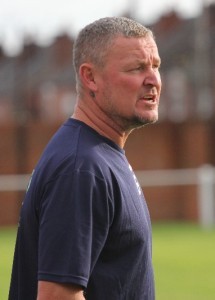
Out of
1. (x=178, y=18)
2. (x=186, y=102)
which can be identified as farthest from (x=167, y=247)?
(x=178, y=18)

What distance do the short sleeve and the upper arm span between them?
0.07ft

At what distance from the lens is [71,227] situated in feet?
11.4

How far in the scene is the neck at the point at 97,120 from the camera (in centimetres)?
380

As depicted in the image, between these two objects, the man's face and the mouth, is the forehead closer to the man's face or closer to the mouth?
the man's face

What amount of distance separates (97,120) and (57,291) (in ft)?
2.29

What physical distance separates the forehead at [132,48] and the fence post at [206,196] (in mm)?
20465

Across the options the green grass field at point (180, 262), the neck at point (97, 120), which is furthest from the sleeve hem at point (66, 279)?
the green grass field at point (180, 262)

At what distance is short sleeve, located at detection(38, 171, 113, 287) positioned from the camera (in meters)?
3.48

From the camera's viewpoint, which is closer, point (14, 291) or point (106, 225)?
point (106, 225)

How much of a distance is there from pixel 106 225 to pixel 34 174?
1.22 feet

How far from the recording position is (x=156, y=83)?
12.5 ft

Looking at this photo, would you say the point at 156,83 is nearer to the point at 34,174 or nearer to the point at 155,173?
the point at 34,174

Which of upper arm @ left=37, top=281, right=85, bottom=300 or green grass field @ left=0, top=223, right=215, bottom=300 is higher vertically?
upper arm @ left=37, top=281, right=85, bottom=300

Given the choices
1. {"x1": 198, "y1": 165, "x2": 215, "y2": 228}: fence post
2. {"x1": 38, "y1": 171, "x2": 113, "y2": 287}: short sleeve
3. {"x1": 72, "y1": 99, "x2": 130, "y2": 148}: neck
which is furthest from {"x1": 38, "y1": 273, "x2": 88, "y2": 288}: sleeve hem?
{"x1": 198, "y1": 165, "x2": 215, "y2": 228}: fence post
